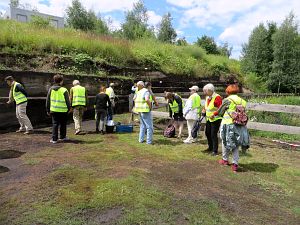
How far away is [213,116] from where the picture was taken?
7.71 m

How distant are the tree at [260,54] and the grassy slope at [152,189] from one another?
29.6 metres

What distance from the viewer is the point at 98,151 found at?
8.21 m

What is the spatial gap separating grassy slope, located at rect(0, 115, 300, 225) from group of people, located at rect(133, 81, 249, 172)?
1.61 feet

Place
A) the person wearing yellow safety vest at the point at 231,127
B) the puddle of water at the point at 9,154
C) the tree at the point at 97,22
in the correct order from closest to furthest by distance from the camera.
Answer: the person wearing yellow safety vest at the point at 231,127
the puddle of water at the point at 9,154
the tree at the point at 97,22

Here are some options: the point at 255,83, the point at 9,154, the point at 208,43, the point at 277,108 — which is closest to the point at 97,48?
the point at 9,154

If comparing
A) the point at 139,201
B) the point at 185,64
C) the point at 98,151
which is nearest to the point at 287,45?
the point at 185,64

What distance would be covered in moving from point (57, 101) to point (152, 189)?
15.4 ft

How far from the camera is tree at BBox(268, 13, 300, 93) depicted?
34.3 m

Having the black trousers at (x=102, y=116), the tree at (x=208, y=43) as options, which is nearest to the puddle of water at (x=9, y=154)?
the black trousers at (x=102, y=116)

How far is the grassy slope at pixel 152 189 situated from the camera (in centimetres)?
450

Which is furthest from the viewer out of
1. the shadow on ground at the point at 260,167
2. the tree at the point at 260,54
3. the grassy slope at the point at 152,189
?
the tree at the point at 260,54

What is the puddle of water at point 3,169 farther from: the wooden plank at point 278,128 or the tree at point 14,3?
the tree at point 14,3

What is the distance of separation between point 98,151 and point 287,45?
31771mm

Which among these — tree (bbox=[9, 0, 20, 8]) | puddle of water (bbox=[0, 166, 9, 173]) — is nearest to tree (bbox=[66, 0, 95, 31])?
tree (bbox=[9, 0, 20, 8])
